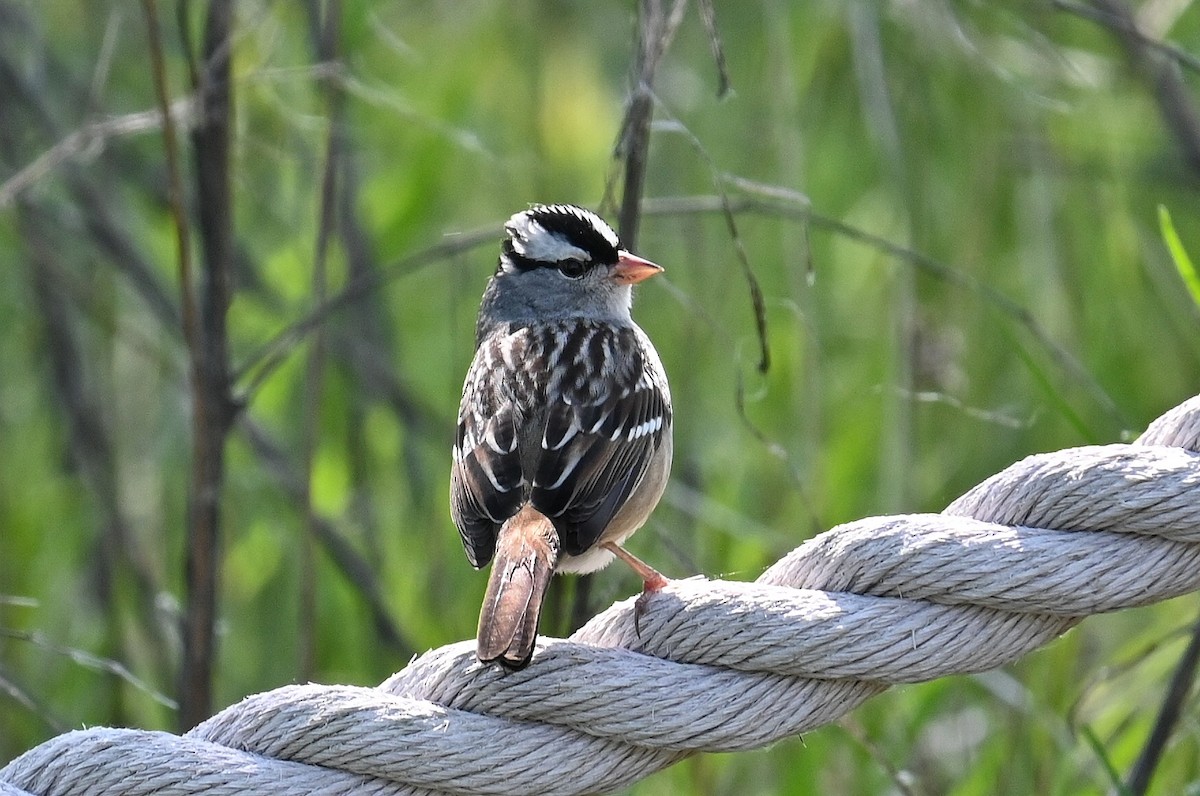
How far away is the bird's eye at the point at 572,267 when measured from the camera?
4.26 m

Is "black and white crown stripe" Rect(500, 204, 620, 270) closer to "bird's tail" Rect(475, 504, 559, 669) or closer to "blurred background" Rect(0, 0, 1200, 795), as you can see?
"blurred background" Rect(0, 0, 1200, 795)

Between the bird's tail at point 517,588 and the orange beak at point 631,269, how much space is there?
1081 millimetres

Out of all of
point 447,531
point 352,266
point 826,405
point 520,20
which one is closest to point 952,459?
point 826,405

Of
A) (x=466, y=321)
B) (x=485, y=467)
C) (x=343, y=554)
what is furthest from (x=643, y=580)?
(x=466, y=321)

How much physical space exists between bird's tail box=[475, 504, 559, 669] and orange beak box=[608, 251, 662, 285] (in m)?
1.08

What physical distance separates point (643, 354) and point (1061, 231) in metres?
2.17

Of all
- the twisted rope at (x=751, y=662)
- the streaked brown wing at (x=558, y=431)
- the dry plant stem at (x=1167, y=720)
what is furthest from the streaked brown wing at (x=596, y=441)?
the dry plant stem at (x=1167, y=720)

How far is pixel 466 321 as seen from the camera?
5395mm

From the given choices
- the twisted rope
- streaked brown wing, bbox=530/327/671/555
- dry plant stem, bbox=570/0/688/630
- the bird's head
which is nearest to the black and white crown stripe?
the bird's head

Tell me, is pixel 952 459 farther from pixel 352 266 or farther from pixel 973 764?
pixel 352 266

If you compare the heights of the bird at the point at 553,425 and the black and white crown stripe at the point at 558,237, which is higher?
the black and white crown stripe at the point at 558,237

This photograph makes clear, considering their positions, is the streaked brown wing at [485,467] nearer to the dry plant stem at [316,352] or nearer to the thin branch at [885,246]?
the thin branch at [885,246]

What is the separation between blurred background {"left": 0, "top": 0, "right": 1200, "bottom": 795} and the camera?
4227 mm

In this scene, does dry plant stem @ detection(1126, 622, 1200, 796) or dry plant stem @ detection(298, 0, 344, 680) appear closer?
dry plant stem @ detection(1126, 622, 1200, 796)
